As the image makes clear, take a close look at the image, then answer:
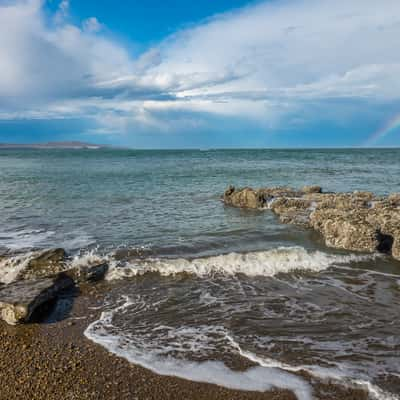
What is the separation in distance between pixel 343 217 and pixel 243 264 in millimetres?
6338

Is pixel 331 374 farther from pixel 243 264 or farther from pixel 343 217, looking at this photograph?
pixel 343 217

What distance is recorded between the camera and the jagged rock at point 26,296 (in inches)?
326

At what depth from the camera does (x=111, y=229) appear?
17578 mm

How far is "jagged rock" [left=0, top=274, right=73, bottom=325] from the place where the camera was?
827 centimetres

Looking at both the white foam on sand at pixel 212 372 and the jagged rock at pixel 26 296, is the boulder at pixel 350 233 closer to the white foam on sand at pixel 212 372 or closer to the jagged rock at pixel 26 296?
the white foam on sand at pixel 212 372

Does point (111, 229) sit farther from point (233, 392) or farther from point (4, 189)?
point (4, 189)

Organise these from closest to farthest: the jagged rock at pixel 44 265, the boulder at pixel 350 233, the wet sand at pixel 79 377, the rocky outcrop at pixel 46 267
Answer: the wet sand at pixel 79 377
the rocky outcrop at pixel 46 267
the jagged rock at pixel 44 265
the boulder at pixel 350 233

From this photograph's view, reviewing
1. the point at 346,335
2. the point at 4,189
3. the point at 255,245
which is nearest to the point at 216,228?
the point at 255,245

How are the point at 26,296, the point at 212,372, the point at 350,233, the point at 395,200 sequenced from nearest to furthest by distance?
the point at 212,372, the point at 26,296, the point at 350,233, the point at 395,200

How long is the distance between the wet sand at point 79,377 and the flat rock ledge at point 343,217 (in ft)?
30.4

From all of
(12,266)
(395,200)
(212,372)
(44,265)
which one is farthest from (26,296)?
(395,200)

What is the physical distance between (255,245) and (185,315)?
22.9ft

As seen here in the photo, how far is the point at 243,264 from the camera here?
12.5m

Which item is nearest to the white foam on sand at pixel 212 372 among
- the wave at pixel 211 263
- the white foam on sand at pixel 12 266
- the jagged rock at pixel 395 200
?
the wave at pixel 211 263
